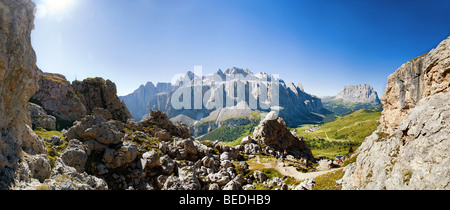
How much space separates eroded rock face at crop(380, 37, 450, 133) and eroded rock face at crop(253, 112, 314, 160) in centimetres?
3924

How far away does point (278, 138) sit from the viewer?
325ft

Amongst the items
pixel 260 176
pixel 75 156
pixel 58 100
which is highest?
pixel 58 100

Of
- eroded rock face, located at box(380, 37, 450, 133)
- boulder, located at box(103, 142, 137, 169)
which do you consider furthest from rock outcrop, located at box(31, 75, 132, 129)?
eroded rock face, located at box(380, 37, 450, 133)

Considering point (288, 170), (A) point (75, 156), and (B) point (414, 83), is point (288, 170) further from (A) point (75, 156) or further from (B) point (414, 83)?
(A) point (75, 156)

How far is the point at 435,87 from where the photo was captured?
38.0m

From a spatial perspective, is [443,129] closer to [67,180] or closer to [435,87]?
[435,87]

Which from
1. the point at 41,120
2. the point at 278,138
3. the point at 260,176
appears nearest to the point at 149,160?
the point at 41,120

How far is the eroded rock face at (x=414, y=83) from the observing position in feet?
123

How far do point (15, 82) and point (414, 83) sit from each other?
80416 millimetres

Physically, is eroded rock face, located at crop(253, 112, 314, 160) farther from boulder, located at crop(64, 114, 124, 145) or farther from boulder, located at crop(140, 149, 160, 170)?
boulder, located at crop(64, 114, 124, 145)

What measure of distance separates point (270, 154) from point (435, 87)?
58.5 metres

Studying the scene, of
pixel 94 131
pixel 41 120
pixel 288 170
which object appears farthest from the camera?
pixel 288 170
